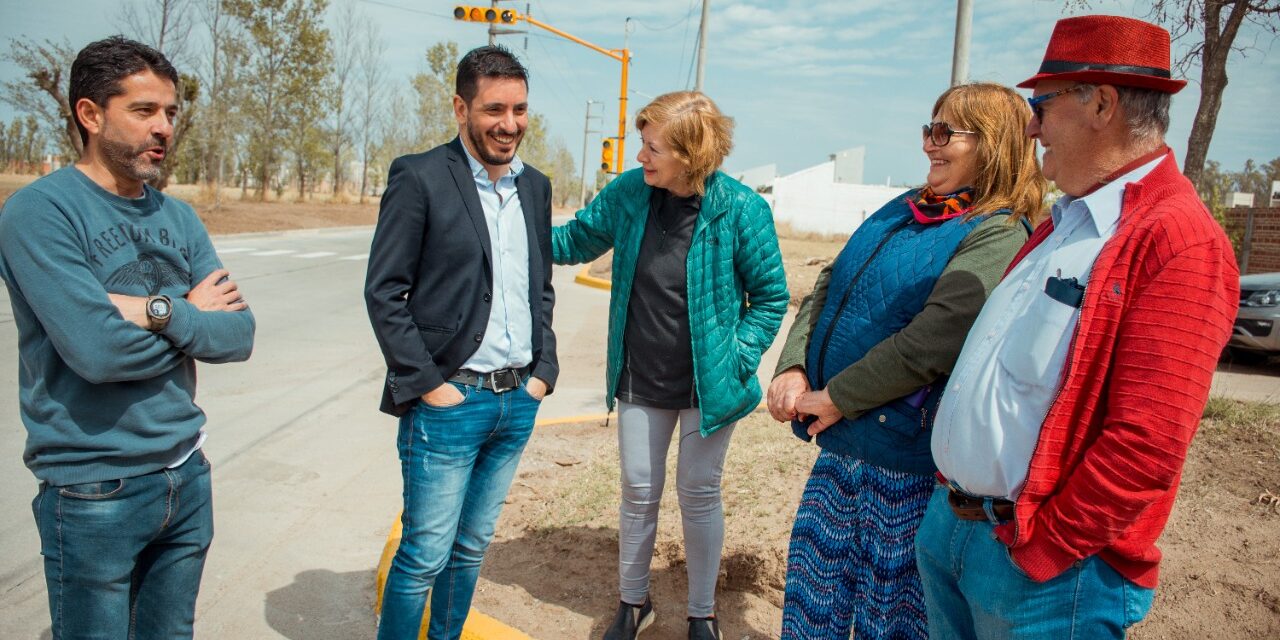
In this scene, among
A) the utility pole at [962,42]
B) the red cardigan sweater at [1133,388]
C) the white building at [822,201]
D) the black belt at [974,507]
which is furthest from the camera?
the white building at [822,201]

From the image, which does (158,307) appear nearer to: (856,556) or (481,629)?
(481,629)

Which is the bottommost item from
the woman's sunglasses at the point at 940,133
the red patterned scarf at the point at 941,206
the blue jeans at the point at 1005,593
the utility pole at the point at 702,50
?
the blue jeans at the point at 1005,593

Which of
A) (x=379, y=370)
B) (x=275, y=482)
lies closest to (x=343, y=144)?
(x=379, y=370)

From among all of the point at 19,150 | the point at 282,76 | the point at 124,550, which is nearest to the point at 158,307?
the point at 124,550

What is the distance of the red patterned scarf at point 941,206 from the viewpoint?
255 centimetres

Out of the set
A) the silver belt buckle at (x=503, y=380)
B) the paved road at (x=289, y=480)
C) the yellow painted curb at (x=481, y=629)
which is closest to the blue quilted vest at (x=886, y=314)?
the silver belt buckle at (x=503, y=380)

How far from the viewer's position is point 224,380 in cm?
730

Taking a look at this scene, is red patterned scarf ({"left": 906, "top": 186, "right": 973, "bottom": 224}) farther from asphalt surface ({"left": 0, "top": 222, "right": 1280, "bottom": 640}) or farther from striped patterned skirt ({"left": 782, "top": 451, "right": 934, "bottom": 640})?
asphalt surface ({"left": 0, "top": 222, "right": 1280, "bottom": 640})

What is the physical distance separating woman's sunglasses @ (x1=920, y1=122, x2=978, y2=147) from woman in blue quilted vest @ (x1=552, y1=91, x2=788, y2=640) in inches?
29.4

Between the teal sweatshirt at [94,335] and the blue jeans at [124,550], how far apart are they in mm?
59

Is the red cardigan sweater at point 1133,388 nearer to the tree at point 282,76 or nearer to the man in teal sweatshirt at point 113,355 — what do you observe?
the man in teal sweatshirt at point 113,355

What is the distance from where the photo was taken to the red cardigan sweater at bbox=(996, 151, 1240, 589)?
1599 mm

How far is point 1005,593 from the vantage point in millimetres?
1855

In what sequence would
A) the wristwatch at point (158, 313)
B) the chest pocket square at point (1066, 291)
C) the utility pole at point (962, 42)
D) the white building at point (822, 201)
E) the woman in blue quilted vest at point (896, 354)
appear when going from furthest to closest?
1. the white building at point (822, 201)
2. the utility pole at point (962, 42)
3. the woman in blue quilted vest at point (896, 354)
4. the wristwatch at point (158, 313)
5. the chest pocket square at point (1066, 291)
